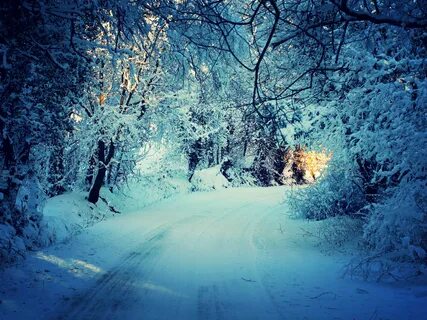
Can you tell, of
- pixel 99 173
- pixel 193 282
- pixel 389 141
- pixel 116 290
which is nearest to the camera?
pixel 116 290

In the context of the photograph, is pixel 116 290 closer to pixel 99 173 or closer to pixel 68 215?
pixel 68 215

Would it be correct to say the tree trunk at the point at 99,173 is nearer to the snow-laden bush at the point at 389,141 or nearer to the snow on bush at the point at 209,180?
the snow-laden bush at the point at 389,141

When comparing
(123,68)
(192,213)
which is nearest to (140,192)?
(192,213)

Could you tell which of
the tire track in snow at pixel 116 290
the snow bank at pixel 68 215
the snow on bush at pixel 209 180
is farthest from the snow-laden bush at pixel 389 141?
the snow on bush at pixel 209 180

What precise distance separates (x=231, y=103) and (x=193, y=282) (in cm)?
353

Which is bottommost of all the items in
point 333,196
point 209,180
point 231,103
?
point 209,180

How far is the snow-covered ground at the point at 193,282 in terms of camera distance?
552 centimetres

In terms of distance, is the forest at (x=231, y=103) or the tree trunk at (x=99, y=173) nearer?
the forest at (x=231, y=103)

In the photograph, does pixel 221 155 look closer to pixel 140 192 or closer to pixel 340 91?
pixel 140 192

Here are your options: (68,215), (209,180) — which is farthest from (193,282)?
(209,180)

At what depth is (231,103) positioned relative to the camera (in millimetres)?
7602

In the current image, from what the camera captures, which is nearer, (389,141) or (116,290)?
(116,290)

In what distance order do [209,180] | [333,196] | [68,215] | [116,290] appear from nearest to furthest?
[116,290], [333,196], [68,215], [209,180]

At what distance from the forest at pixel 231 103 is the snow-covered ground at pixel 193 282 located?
241 mm
